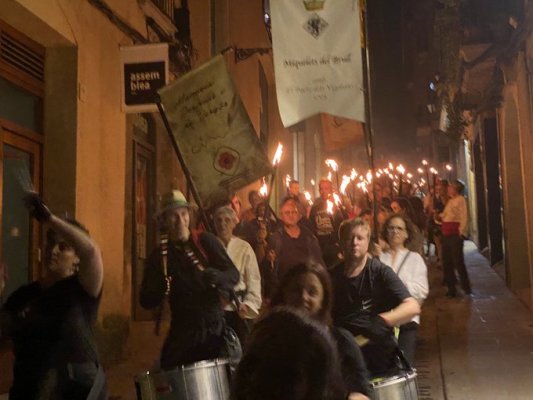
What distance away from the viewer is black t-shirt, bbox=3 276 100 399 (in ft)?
11.4

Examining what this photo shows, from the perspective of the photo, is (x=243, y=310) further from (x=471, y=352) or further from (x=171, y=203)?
(x=471, y=352)

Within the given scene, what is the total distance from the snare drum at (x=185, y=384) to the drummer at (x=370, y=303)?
2.81 ft

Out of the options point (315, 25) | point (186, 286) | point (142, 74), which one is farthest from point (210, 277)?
point (142, 74)

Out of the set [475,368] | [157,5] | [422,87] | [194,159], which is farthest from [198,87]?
[422,87]

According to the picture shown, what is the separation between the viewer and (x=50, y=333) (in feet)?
11.5

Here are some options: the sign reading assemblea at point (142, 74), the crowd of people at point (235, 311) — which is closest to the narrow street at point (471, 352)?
the crowd of people at point (235, 311)

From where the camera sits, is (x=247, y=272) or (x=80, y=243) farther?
(x=247, y=272)

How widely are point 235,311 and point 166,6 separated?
7803 millimetres

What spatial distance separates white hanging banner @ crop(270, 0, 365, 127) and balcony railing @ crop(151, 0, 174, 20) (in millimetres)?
4879

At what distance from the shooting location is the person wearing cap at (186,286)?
4.50m

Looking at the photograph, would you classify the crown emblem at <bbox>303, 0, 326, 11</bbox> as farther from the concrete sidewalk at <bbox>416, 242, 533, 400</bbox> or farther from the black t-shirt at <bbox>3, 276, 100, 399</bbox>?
the concrete sidewalk at <bbox>416, 242, 533, 400</bbox>

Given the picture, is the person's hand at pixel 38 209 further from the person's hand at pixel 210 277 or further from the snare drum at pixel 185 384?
the person's hand at pixel 210 277

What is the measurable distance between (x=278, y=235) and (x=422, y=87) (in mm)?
39430

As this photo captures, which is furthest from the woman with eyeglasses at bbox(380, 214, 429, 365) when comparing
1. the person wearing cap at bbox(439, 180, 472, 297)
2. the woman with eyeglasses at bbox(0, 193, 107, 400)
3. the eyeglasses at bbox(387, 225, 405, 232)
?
the person wearing cap at bbox(439, 180, 472, 297)
